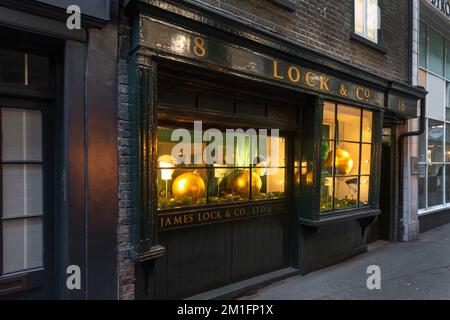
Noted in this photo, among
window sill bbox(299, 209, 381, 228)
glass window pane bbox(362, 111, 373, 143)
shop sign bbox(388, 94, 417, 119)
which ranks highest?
shop sign bbox(388, 94, 417, 119)

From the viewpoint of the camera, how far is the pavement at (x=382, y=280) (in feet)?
14.0

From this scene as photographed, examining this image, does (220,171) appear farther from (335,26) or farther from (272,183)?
(335,26)

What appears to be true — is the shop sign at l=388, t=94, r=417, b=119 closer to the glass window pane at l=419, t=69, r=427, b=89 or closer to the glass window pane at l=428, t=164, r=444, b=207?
the glass window pane at l=419, t=69, r=427, b=89

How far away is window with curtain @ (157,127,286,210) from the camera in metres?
3.80

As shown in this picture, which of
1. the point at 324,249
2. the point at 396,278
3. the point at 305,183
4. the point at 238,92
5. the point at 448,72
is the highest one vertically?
the point at 448,72

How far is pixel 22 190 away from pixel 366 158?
5436 mm

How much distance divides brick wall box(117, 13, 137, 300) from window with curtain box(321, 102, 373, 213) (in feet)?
10.5

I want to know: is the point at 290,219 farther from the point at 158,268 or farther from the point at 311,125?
the point at 158,268

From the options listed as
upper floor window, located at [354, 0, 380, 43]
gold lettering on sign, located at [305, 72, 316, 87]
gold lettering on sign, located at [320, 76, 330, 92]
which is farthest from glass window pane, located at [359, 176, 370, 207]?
upper floor window, located at [354, 0, 380, 43]

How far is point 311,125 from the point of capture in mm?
4871

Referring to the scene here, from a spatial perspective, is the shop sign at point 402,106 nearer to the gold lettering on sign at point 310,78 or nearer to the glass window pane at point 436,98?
the glass window pane at point 436,98

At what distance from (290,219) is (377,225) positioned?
335cm

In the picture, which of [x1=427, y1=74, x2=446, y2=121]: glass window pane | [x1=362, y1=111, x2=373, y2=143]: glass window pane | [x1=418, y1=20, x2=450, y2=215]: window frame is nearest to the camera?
[x1=362, y1=111, x2=373, y2=143]: glass window pane

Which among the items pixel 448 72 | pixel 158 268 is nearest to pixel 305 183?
pixel 158 268
